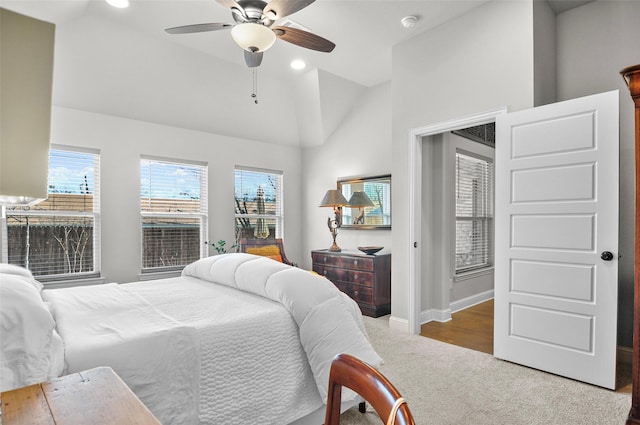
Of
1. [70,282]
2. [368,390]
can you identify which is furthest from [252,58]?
[70,282]

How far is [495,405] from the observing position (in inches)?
86.8

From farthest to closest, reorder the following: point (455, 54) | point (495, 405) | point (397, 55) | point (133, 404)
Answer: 1. point (397, 55)
2. point (455, 54)
3. point (495, 405)
4. point (133, 404)

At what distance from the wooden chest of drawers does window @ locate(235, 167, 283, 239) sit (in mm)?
1423

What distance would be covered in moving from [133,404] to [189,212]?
418 cm

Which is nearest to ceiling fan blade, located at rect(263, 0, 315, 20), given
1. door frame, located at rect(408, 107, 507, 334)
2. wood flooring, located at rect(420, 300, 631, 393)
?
door frame, located at rect(408, 107, 507, 334)

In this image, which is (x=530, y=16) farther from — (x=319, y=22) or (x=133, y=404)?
(x=133, y=404)

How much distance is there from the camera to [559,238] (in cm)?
262

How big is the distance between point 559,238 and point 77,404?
296 cm

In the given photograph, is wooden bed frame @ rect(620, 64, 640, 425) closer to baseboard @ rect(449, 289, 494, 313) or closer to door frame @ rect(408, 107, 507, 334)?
door frame @ rect(408, 107, 507, 334)

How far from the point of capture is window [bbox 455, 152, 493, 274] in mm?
4727

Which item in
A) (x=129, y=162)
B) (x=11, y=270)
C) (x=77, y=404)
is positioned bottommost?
(x=77, y=404)

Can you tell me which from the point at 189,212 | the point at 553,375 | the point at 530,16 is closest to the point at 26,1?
the point at 189,212

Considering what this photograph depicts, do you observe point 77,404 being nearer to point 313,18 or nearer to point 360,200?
point 313,18

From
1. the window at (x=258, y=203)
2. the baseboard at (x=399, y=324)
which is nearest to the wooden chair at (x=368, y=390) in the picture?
the baseboard at (x=399, y=324)
